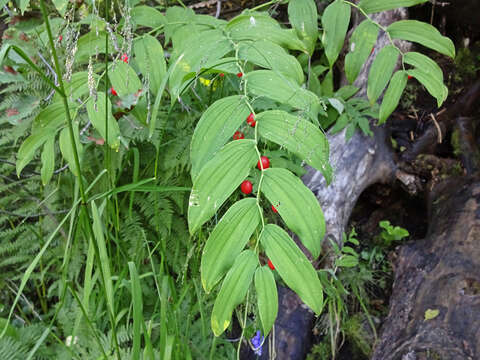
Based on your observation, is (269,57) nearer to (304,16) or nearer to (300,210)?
(304,16)

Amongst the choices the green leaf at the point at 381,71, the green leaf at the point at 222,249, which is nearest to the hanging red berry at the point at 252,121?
the green leaf at the point at 222,249

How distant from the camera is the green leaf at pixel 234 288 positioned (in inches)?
24.5

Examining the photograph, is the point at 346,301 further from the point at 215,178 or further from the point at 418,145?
the point at 215,178

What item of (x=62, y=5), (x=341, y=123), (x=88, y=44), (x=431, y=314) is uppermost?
(x=62, y=5)

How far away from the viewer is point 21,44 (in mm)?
806

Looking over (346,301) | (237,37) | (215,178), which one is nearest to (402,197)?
(346,301)

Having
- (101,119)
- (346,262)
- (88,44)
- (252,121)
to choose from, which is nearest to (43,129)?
(101,119)

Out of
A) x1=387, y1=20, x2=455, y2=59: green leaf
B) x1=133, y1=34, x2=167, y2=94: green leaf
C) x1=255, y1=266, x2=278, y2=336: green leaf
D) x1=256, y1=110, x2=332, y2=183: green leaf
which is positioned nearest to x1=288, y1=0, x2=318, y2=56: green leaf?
x1=387, y1=20, x2=455, y2=59: green leaf

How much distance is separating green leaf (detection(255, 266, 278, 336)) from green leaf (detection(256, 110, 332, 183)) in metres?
0.26

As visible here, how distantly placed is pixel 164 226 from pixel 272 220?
Result: 61 centimetres

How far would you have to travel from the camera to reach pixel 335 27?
1136 mm

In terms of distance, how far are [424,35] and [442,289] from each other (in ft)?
3.71

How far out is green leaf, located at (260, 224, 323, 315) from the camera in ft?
2.05

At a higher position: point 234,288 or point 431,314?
point 234,288
